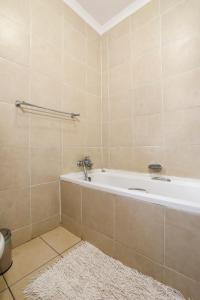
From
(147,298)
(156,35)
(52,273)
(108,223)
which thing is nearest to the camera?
(147,298)

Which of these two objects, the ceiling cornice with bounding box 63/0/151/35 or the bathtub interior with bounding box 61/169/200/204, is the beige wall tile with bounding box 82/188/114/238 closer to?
the bathtub interior with bounding box 61/169/200/204

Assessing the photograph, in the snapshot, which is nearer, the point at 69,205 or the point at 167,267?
the point at 167,267

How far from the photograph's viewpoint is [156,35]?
1556 millimetres

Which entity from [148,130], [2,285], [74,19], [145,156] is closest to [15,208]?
[2,285]

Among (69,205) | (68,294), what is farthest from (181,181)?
(68,294)

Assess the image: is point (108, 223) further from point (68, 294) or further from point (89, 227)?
point (68, 294)

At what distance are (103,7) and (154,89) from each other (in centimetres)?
116

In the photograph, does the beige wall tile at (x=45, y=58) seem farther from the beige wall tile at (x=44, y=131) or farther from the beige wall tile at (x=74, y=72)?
the beige wall tile at (x=44, y=131)

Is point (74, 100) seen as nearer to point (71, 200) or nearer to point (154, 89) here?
point (154, 89)

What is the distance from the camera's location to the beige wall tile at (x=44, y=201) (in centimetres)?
134

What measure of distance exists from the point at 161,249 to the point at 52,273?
0.69 meters

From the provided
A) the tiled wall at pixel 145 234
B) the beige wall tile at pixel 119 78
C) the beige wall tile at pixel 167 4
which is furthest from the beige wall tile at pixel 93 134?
the beige wall tile at pixel 167 4

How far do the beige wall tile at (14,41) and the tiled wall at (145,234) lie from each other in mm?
1190

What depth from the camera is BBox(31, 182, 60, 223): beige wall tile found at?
1.34 meters
